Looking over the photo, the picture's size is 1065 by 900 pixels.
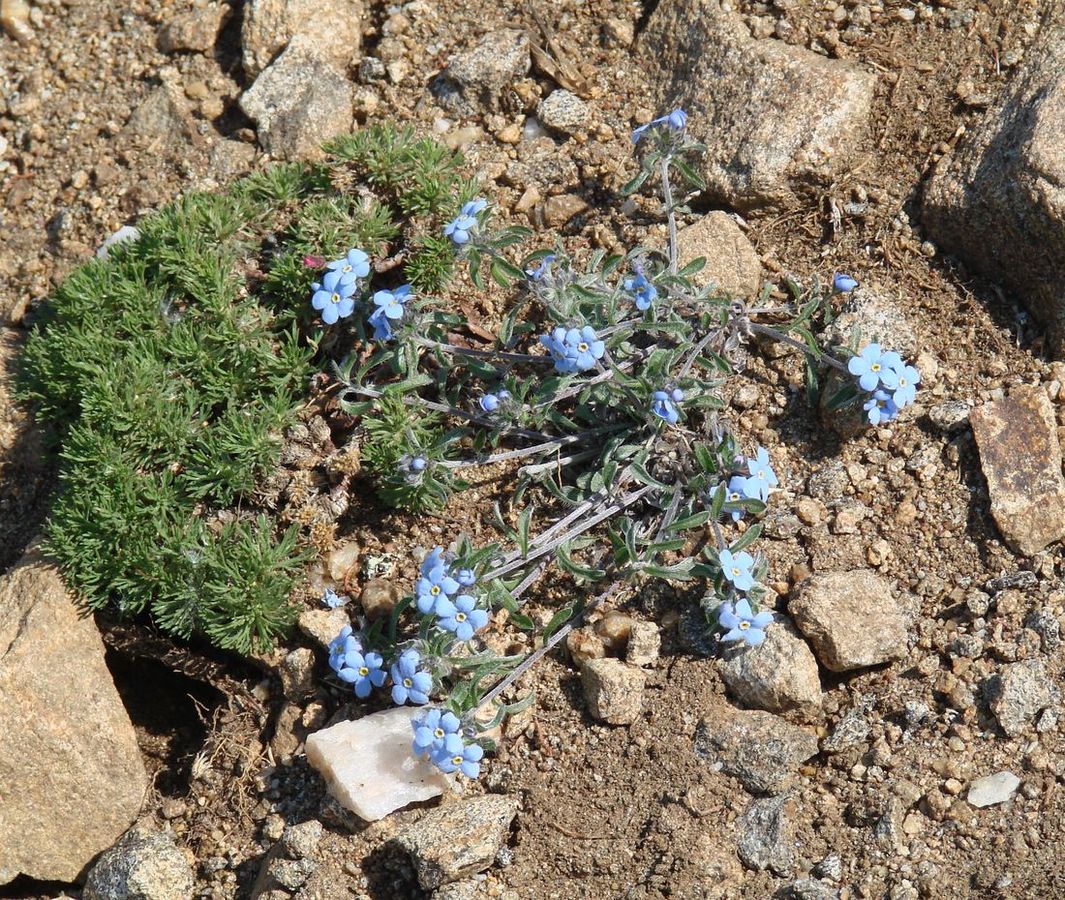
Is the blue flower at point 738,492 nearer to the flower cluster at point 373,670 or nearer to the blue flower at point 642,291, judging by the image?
the blue flower at point 642,291

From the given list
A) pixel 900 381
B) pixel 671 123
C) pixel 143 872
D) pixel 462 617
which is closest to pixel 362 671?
pixel 462 617

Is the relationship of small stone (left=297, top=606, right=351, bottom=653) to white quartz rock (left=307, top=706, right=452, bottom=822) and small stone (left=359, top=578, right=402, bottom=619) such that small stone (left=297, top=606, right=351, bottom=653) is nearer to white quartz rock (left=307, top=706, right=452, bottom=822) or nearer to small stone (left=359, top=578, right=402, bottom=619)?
small stone (left=359, top=578, right=402, bottom=619)

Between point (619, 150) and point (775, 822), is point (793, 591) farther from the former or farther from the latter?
point (619, 150)

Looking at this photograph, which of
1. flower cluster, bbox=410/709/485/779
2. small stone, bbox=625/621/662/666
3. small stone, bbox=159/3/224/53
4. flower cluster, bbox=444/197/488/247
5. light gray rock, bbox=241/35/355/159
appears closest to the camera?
flower cluster, bbox=410/709/485/779

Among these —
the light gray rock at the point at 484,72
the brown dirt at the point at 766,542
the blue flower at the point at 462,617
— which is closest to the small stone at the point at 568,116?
the brown dirt at the point at 766,542

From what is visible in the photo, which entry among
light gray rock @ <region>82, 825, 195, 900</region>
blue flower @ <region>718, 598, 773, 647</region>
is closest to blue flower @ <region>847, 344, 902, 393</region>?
blue flower @ <region>718, 598, 773, 647</region>

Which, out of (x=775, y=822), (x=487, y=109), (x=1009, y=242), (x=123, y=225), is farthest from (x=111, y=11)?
(x=775, y=822)

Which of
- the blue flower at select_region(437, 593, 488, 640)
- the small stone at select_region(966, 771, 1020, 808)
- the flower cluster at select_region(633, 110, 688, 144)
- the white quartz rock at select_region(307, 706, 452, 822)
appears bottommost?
the white quartz rock at select_region(307, 706, 452, 822)

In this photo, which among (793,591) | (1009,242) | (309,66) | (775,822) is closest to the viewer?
(775,822)

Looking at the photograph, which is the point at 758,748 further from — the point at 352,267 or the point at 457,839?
the point at 352,267
